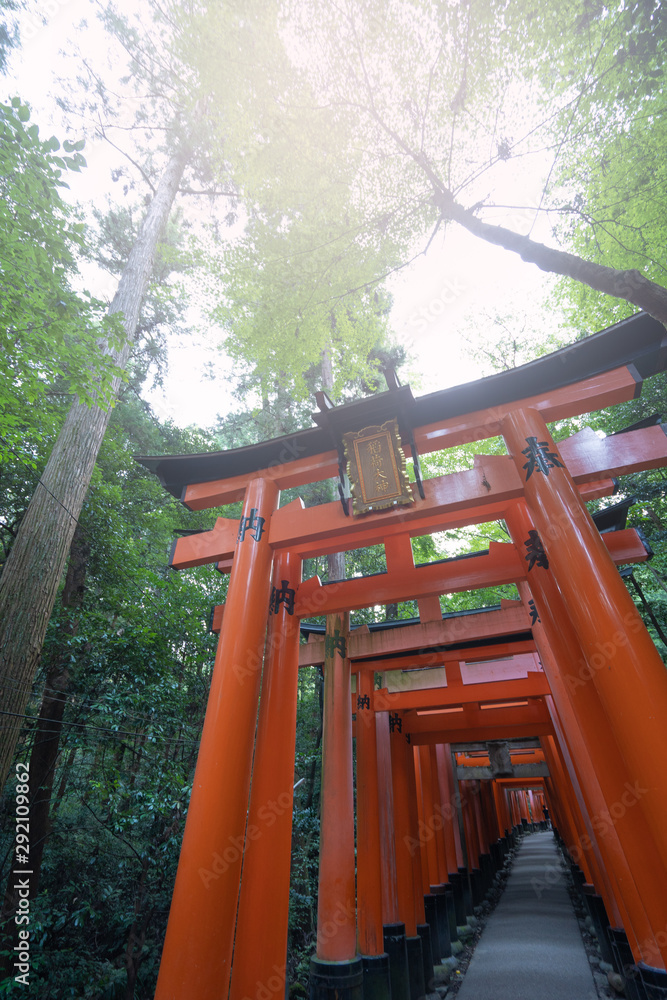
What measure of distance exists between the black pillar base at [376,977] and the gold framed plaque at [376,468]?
6117 millimetres

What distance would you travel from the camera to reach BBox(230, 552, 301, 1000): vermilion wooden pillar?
360cm

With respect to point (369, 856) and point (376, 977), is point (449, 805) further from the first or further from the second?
point (376, 977)

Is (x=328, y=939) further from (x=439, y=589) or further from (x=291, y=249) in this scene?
(x=291, y=249)

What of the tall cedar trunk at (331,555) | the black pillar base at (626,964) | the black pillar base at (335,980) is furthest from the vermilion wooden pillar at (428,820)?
the black pillar base at (335,980)

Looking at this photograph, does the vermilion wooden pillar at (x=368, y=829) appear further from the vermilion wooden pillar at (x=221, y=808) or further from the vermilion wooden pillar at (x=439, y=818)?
the vermilion wooden pillar at (x=439, y=818)

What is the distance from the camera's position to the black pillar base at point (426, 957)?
7042 mm

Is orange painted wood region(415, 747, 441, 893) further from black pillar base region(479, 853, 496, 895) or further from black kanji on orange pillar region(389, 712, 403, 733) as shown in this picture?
black pillar base region(479, 853, 496, 895)

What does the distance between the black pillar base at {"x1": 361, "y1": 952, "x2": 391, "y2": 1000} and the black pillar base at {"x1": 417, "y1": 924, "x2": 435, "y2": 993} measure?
1459 mm

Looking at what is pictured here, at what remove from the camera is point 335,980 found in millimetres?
5180

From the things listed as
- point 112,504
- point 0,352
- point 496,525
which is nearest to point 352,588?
point 0,352

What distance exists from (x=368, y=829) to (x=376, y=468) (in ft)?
18.6

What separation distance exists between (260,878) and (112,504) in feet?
23.2

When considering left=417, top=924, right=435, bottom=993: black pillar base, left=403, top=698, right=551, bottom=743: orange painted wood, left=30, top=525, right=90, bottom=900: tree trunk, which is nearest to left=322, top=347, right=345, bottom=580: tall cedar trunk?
left=403, top=698, right=551, bottom=743: orange painted wood

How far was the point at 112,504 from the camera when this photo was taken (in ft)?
29.4
